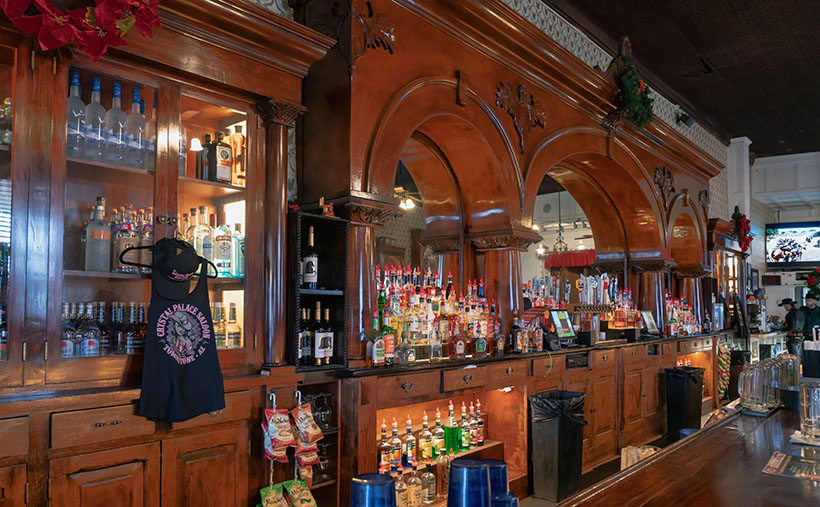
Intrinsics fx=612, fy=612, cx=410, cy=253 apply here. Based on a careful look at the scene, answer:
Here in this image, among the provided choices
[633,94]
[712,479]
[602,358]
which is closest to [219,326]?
[712,479]

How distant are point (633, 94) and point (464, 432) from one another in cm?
410

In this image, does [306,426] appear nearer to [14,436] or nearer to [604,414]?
[14,436]

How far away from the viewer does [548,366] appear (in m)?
5.02

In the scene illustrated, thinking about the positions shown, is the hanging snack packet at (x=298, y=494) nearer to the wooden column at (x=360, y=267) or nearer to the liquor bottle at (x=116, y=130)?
the wooden column at (x=360, y=267)

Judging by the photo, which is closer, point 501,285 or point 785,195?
point 501,285

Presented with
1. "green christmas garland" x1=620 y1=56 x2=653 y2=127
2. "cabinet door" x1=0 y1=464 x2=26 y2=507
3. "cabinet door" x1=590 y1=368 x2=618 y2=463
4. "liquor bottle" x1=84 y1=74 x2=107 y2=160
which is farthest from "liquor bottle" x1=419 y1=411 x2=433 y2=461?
"green christmas garland" x1=620 y1=56 x2=653 y2=127

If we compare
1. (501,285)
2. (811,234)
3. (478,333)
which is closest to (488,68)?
(501,285)

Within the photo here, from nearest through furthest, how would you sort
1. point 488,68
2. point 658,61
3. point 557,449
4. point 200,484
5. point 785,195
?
point 200,484 → point 557,449 → point 488,68 → point 658,61 → point 785,195

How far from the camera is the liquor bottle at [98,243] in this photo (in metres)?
2.58

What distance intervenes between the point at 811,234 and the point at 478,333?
514 inches

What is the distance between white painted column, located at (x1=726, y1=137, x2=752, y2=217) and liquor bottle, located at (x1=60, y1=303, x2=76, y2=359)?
38.0 ft

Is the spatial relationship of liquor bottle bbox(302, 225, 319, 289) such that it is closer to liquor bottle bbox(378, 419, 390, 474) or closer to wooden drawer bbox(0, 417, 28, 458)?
liquor bottle bbox(378, 419, 390, 474)

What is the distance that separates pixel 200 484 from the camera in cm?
273

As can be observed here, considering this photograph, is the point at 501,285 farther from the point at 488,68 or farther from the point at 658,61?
the point at 658,61
